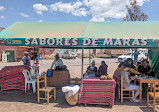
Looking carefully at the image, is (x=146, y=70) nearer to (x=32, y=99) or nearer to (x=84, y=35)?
A: (x=84, y=35)

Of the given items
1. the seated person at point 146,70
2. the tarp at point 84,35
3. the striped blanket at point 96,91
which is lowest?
the striped blanket at point 96,91

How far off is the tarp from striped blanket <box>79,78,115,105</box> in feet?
4.21

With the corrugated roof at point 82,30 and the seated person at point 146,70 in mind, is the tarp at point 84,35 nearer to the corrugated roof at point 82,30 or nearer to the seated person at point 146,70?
the corrugated roof at point 82,30

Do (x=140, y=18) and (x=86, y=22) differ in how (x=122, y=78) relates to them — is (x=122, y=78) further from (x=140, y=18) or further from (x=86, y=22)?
(x=140, y=18)

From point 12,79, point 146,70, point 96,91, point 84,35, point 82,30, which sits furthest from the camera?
point 12,79

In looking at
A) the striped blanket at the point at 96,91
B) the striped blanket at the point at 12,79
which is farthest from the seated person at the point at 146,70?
the striped blanket at the point at 12,79

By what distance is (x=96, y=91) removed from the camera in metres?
4.87

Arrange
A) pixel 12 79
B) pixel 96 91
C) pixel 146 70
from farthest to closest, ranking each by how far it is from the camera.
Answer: pixel 12 79, pixel 146 70, pixel 96 91

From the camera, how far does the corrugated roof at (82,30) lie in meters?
5.72

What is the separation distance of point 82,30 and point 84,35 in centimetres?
63

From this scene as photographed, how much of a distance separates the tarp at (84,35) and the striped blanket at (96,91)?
4.21ft

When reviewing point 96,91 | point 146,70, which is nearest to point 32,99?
point 96,91

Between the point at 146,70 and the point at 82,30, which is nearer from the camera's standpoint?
the point at 82,30

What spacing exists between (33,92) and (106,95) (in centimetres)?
332
